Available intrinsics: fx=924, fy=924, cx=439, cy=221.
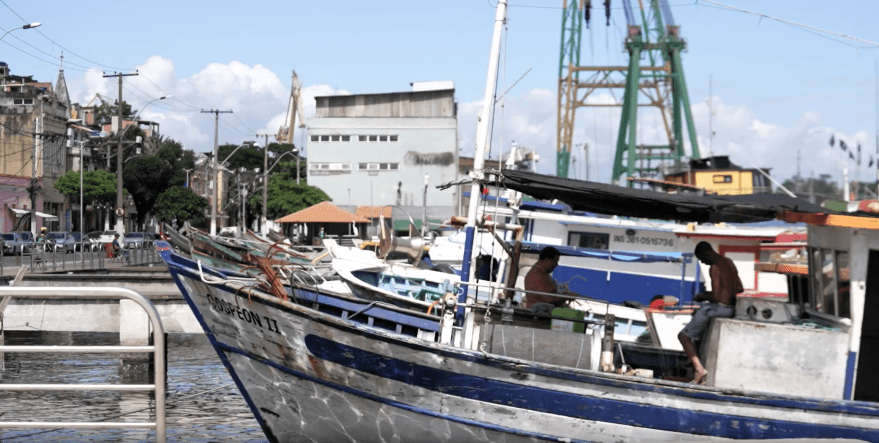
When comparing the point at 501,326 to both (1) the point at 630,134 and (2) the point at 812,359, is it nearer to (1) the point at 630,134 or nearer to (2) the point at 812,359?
(2) the point at 812,359

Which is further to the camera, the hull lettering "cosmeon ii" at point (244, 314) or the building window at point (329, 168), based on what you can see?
the building window at point (329, 168)

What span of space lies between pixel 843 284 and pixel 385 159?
61021 mm

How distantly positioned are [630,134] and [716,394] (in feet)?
106

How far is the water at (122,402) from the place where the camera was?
38.6 feet

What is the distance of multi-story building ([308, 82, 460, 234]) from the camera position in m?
68.2

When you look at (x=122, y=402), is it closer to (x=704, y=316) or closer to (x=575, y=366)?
(x=575, y=366)

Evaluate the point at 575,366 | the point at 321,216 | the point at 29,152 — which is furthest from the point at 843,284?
the point at 29,152

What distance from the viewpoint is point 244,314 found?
381 inches

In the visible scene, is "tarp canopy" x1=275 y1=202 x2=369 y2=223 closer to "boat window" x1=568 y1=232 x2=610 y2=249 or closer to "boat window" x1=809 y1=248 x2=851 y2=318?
"boat window" x1=568 y1=232 x2=610 y2=249

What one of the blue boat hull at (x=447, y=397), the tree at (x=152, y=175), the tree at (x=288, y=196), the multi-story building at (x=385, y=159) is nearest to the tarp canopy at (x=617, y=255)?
the blue boat hull at (x=447, y=397)

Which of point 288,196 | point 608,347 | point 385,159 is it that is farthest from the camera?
point 288,196

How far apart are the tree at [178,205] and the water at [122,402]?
4956 centimetres

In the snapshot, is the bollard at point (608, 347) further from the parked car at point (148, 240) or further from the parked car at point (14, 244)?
the parked car at point (148, 240)

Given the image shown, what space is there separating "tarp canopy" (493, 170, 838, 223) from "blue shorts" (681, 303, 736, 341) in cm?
83
